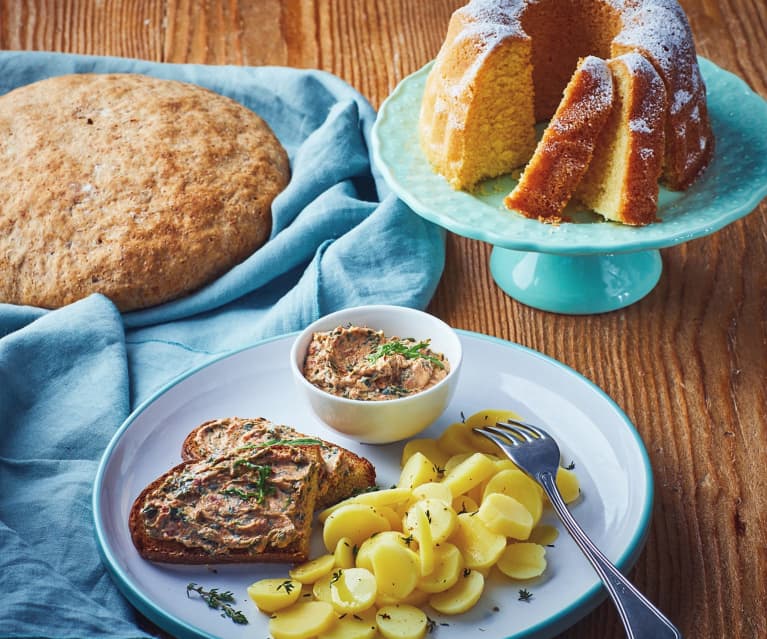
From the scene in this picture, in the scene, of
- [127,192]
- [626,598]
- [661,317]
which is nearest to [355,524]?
[626,598]

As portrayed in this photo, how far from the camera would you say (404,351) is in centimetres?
206

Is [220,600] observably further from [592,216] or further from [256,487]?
[592,216]

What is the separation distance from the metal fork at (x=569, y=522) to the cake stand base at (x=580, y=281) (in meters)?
0.69

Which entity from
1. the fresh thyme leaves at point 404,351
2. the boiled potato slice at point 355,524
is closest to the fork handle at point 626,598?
the boiled potato slice at point 355,524

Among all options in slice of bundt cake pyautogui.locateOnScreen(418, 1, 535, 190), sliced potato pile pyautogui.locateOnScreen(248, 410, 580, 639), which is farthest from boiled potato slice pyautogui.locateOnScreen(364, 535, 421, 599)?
slice of bundt cake pyautogui.locateOnScreen(418, 1, 535, 190)

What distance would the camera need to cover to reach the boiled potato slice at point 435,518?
1693 mm

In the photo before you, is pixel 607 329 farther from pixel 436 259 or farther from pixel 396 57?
pixel 396 57

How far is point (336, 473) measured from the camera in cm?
189

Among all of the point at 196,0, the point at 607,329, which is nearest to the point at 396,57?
the point at 196,0

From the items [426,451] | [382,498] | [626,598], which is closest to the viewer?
[626,598]

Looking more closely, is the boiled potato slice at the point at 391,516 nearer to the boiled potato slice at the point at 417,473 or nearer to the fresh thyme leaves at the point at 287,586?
the boiled potato slice at the point at 417,473

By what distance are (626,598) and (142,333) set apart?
1.56 meters

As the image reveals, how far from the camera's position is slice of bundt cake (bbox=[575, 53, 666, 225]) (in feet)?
7.93

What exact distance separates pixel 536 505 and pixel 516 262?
1088 mm
